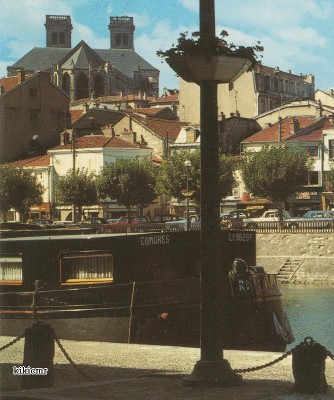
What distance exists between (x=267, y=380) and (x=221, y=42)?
424 cm

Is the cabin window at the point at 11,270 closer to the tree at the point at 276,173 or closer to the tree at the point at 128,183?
the tree at the point at 276,173

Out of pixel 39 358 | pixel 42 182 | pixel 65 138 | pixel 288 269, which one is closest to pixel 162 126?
pixel 65 138

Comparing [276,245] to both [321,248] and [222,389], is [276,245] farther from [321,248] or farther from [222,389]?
[222,389]

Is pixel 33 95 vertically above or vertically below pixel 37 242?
above

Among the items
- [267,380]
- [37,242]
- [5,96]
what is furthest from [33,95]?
[267,380]

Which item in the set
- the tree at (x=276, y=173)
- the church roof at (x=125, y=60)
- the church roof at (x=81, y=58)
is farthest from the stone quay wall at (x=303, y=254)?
the church roof at (x=125, y=60)

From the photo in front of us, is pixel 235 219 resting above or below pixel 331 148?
below

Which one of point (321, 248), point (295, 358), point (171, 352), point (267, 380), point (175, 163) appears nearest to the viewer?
point (295, 358)

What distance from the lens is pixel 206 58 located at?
455 inches

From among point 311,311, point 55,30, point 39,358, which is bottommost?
point 311,311

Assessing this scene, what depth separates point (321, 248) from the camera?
53.7m

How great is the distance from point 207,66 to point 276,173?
55.6 metres

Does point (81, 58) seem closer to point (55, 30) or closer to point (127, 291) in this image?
point (55, 30)

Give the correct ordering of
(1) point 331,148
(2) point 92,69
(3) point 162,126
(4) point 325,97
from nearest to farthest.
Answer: (1) point 331,148 < (3) point 162,126 < (4) point 325,97 < (2) point 92,69
